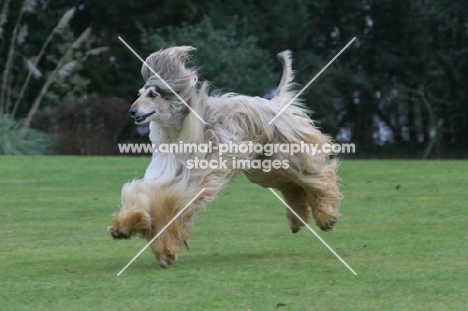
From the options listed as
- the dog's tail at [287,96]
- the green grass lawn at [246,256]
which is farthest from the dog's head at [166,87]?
the dog's tail at [287,96]

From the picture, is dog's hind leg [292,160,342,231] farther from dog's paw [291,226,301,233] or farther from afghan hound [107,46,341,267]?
dog's paw [291,226,301,233]

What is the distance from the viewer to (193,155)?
546cm

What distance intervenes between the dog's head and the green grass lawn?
826mm

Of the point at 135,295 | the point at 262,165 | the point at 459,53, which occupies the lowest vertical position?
the point at 135,295

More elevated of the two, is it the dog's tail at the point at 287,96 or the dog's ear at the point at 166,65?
the dog's ear at the point at 166,65

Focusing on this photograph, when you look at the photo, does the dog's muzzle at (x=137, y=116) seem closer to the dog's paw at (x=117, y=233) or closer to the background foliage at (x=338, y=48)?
the dog's paw at (x=117, y=233)

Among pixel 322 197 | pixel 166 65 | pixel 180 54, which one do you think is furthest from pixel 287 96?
pixel 166 65

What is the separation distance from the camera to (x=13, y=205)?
823 centimetres

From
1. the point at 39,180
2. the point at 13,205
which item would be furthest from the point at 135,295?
the point at 39,180

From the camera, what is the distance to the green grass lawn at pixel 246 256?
446 centimetres

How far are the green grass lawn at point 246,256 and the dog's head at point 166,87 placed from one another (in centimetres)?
83

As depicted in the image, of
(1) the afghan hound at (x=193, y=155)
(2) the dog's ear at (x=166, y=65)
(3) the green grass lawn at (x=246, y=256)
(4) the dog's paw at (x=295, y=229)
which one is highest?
(2) the dog's ear at (x=166, y=65)

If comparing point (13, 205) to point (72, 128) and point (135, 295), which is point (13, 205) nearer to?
point (135, 295)

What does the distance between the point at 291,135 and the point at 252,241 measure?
2.47 feet
